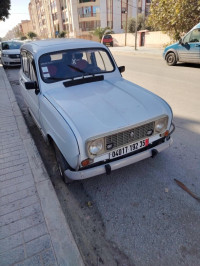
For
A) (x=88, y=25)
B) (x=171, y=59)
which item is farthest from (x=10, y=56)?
(x=88, y=25)

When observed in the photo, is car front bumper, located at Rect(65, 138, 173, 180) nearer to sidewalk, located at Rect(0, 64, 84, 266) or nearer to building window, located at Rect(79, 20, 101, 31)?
sidewalk, located at Rect(0, 64, 84, 266)

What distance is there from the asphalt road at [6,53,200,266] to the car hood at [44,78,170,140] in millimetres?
1033

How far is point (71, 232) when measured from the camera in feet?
7.12

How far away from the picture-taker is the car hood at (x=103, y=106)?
224 cm

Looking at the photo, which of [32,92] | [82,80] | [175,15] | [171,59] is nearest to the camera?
[82,80]

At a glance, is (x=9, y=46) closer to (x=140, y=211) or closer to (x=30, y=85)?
(x=30, y=85)

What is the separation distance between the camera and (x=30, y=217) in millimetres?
2303

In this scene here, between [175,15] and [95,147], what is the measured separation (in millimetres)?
15070

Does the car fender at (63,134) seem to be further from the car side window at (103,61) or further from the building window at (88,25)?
the building window at (88,25)

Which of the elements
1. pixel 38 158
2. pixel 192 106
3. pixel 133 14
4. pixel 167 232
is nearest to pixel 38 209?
pixel 38 158

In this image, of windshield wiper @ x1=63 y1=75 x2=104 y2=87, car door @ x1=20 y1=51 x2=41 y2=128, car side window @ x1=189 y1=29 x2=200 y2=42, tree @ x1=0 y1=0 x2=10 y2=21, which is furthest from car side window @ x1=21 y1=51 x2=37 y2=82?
tree @ x1=0 y1=0 x2=10 y2=21

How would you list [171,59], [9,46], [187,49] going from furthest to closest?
[9,46]
[171,59]
[187,49]

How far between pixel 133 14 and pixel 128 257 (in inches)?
2446

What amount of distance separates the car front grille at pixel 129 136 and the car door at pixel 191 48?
9.42 meters
